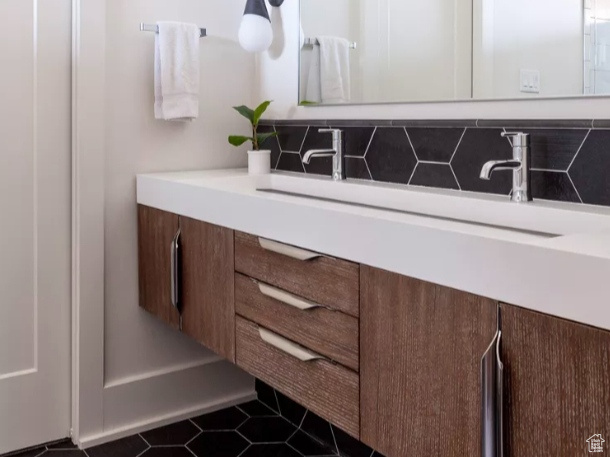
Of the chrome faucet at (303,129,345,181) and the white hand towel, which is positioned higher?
the white hand towel

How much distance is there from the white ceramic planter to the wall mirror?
228 mm

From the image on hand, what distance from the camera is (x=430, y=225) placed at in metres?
1.24

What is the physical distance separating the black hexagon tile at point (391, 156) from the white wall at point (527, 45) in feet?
0.95

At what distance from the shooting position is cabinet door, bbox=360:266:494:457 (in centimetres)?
116

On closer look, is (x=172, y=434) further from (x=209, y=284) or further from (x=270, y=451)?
(x=209, y=284)

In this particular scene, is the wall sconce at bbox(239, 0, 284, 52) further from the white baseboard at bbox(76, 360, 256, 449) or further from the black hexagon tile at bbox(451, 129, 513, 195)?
the white baseboard at bbox(76, 360, 256, 449)

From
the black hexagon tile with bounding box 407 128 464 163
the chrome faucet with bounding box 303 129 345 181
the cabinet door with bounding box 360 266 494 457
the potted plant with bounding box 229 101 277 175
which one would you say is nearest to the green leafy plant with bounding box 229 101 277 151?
the potted plant with bounding box 229 101 277 175

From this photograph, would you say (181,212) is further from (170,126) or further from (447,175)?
(447,175)

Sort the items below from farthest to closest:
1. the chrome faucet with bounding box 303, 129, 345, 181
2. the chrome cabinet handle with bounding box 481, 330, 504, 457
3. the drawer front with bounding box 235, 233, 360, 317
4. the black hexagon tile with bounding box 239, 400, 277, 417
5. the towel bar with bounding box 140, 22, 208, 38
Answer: the black hexagon tile with bounding box 239, 400, 277, 417, the towel bar with bounding box 140, 22, 208, 38, the chrome faucet with bounding box 303, 129, 345, 181, the drawer front with bounding box 235, 233, 360, 317, the chrome cabinet handle with bounding box 481, 330, 504, 457

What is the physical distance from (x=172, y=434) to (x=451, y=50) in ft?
5.18

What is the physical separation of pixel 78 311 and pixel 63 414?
1.22 feet

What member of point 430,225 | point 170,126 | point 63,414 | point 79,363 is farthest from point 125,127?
point 430,225

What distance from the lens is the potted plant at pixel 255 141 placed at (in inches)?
93.8

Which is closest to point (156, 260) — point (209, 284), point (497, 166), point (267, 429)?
Answer: point (209, 284)
